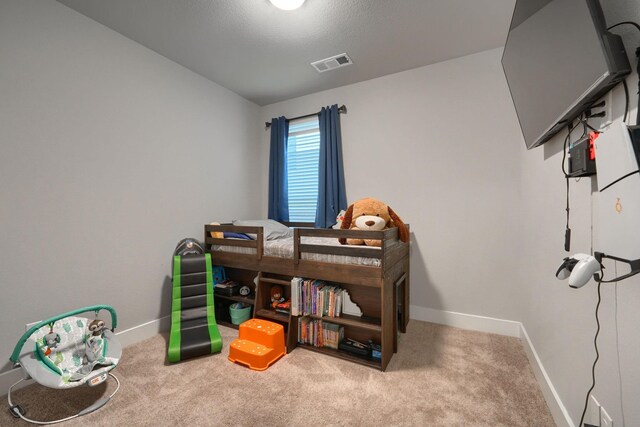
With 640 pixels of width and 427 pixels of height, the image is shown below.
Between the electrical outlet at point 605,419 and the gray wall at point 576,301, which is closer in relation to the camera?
the gray wall at point 576,301

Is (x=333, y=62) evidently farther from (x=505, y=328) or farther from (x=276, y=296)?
(x=505, y=328)

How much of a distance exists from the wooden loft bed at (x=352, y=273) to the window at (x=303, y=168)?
0.86m

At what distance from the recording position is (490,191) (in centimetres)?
242

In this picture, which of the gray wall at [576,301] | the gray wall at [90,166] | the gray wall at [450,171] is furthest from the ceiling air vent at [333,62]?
the gray wall at [576,301]

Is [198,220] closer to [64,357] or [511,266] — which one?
[64,357]

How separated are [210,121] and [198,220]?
114cm

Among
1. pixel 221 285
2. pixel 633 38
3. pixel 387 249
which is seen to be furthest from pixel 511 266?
pixel 221 285

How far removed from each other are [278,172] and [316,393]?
2.52m

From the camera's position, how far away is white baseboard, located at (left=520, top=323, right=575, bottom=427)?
4.15ft

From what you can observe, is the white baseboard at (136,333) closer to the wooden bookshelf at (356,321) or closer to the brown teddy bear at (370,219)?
the wooden bookshelf at (356,321)

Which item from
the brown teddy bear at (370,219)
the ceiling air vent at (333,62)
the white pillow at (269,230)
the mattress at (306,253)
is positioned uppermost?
the ceiling air vent at (333,62)

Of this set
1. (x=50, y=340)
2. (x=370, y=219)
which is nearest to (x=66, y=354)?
(x=50, y=340)

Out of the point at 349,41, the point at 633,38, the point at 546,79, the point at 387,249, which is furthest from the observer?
the point at 349,41

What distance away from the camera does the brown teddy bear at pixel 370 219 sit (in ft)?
6.41
